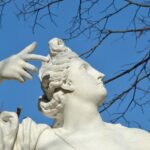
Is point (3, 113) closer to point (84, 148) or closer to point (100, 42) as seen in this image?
point (84, 148)

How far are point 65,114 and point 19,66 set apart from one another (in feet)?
1.46

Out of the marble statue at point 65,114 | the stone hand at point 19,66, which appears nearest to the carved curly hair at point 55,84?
the marble statue at point 65,114

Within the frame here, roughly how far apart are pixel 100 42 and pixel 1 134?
8.52 feet

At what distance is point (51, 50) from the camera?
508cm

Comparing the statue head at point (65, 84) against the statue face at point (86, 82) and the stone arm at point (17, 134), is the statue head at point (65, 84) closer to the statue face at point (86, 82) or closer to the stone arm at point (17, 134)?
the statue face at point (86, 82)

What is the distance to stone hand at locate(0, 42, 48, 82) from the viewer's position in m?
4.79

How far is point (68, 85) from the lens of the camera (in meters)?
4.93

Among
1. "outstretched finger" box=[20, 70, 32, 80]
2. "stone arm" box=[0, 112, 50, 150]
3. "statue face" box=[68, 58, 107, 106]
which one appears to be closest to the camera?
"stone arm" box=[0, 112, 50, 150]

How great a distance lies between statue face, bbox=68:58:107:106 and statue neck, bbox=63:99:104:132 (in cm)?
5

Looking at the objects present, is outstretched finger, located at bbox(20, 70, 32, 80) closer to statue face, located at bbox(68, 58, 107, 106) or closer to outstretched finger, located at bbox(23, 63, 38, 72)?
outstretched finger, located at bbox(23, 63, 38, 72)

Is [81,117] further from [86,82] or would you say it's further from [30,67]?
[30,67]

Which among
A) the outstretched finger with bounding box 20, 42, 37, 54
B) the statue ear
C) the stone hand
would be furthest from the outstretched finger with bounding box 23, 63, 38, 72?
the statue ear


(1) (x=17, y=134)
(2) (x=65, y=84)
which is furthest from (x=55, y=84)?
(1) (x=17, y=134)

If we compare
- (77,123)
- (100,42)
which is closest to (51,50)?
(77,123)
